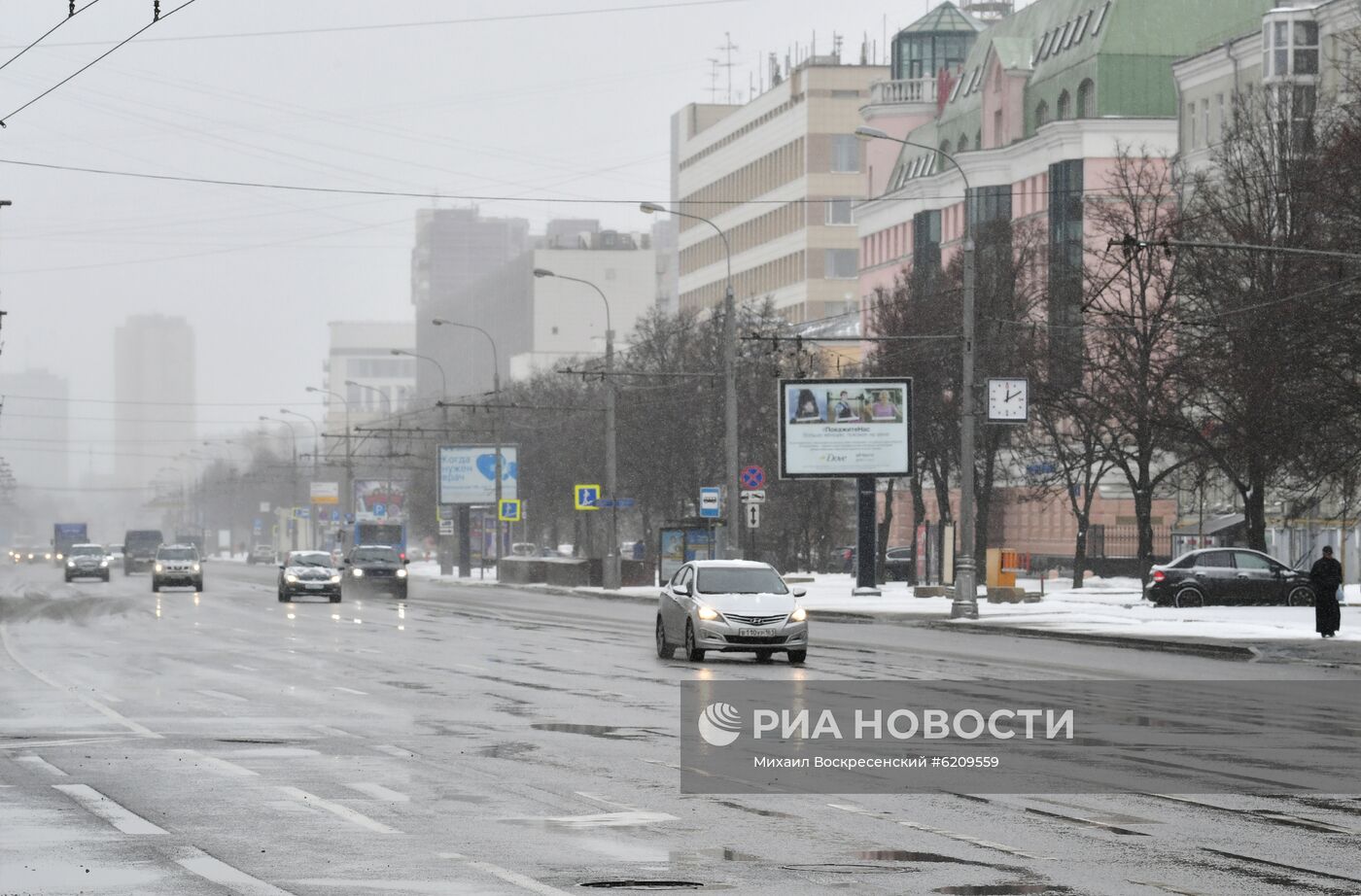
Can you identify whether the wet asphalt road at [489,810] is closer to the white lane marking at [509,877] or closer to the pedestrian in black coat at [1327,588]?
the white lane marking at [509,877]

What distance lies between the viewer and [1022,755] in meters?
18.4

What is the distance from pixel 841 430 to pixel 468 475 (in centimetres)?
4341

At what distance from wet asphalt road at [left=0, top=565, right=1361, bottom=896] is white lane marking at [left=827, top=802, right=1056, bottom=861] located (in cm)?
4

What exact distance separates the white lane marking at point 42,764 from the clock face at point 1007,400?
3577cm

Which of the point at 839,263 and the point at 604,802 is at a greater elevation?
the point at 839,263

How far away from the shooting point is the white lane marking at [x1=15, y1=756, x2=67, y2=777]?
17.0 metres

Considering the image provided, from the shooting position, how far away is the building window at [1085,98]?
98.3 metres

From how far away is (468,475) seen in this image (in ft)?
340

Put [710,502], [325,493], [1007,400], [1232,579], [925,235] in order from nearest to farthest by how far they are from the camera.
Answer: [1232,579], [1007,400], [710,502], [925,235], [325,493]

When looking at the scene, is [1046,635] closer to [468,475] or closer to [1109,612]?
[1109,612]

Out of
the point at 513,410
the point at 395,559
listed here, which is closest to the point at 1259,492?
the point at 395,559

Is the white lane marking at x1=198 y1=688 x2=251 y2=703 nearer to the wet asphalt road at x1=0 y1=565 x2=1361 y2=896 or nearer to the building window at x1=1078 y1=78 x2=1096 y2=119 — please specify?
the wet asphalt road at x1=0 y1=565 x2=1361 y2=896

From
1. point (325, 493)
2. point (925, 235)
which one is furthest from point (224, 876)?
point (325, 493)

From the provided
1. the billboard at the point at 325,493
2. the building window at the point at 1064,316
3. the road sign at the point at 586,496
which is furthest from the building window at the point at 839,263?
the road sign at the point at 586,496
